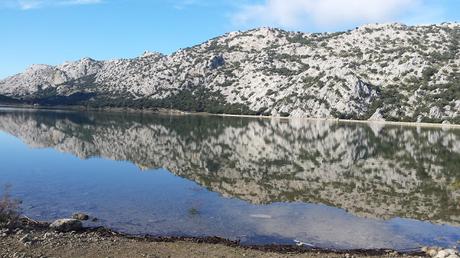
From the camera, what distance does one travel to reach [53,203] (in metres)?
32.9

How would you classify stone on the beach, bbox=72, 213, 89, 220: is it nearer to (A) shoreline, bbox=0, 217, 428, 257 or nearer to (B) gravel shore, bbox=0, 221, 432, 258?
(A) shoreline, bbox=0, 217, 428, 257

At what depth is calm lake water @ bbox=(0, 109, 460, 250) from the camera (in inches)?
1098

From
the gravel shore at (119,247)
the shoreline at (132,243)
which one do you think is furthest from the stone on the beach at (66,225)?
the gravel shore at (119,247)

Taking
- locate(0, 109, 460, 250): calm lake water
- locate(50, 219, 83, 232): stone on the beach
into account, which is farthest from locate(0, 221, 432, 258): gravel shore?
locate(0, 109, 460, 250): calm lake water

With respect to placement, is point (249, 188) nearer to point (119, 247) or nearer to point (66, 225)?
point (66, 225)

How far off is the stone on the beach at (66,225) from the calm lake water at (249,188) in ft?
8.44

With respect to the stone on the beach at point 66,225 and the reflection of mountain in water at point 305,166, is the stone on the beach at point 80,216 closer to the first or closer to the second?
the stone on the beach at point 66,225

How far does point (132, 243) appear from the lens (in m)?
22.1

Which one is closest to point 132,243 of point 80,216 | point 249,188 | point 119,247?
point 119,247

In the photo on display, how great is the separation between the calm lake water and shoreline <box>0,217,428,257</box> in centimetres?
172

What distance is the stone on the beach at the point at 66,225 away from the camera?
2436 cm

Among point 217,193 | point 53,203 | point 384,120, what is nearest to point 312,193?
point 217,193

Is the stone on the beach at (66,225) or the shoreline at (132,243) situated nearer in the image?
the shoreline at (132,243)

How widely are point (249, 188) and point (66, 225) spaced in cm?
2054
